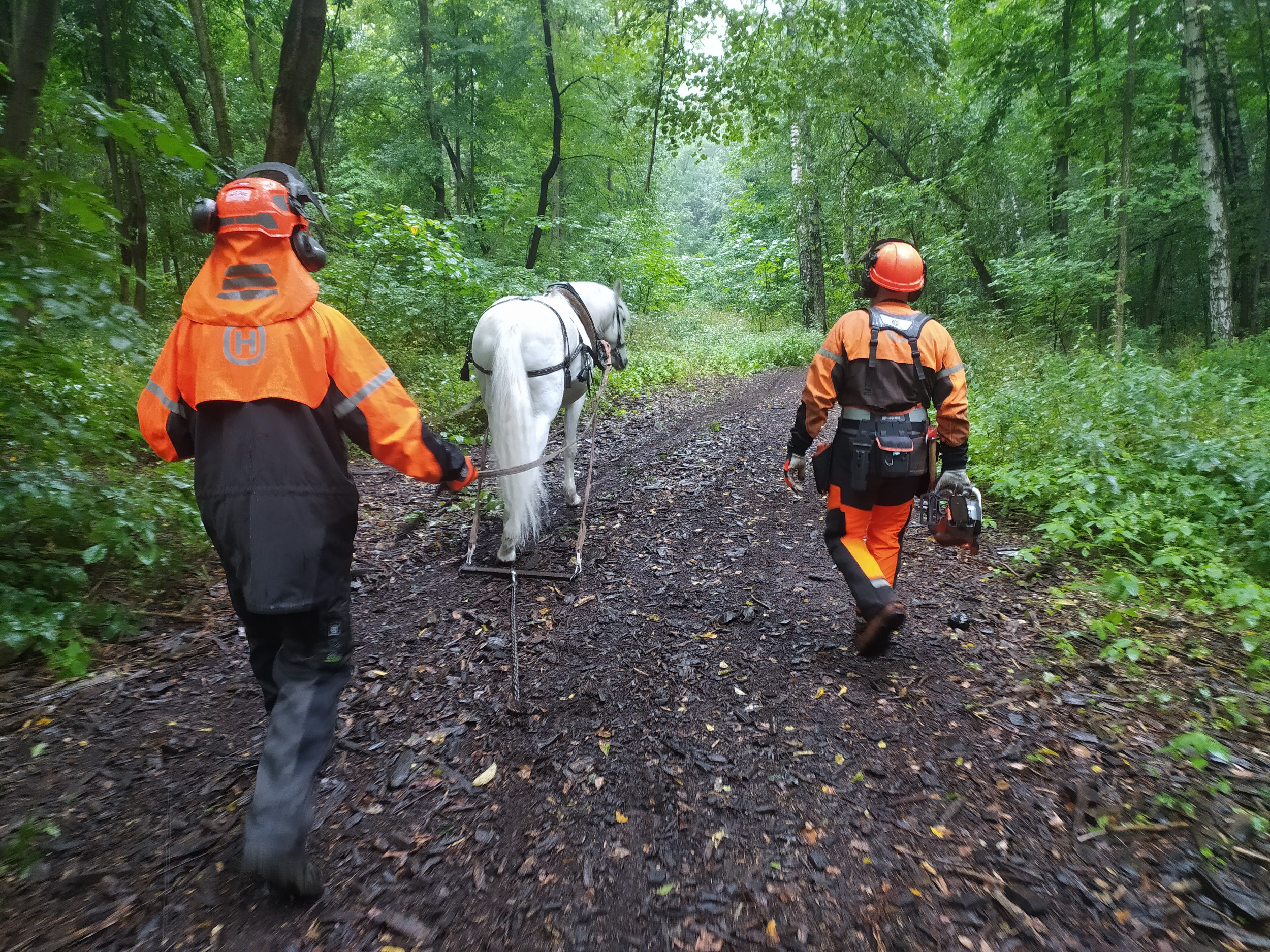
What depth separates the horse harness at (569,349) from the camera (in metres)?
4.58

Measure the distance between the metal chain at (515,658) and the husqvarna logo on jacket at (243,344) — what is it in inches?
81.5

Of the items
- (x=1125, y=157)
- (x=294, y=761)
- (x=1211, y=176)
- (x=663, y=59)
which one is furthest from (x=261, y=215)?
(x=1211, y=176)

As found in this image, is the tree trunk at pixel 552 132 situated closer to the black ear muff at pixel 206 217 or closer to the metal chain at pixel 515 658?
the metal chain at pixel 515 658

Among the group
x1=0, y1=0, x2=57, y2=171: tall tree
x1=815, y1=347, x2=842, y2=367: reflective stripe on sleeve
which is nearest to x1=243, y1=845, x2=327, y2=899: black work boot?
x1=815, y1=347, x2=842, y2=367: reflective stripe on sleeve

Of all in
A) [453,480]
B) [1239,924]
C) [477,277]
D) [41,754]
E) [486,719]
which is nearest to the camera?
[1239,924]

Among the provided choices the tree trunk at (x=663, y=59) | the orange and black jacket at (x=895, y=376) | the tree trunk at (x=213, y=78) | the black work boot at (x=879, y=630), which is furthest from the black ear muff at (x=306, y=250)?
the tree trunk at (x=663, y=59)

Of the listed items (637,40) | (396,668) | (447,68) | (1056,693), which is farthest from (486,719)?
(447,68)

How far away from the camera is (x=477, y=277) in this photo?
9781 millimetres

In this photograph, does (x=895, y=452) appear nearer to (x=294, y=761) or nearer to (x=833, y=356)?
(x=833, y=356)

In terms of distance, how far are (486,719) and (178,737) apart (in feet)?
4.51

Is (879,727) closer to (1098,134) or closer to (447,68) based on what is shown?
(1098,134)

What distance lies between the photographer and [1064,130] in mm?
11352

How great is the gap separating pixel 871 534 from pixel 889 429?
617 millimetres

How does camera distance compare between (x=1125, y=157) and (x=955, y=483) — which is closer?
(x=955, y=483)
